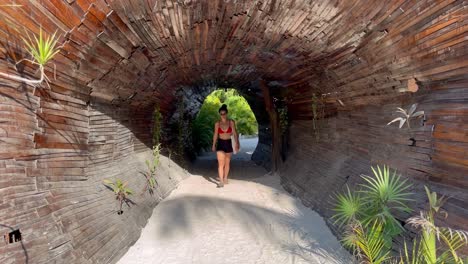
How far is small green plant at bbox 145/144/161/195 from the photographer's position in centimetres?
582

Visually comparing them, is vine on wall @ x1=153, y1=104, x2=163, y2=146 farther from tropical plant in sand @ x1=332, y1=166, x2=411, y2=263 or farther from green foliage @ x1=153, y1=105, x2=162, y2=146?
tropical plant in sand @ x1=332, y1=166, x2=411, y2=263

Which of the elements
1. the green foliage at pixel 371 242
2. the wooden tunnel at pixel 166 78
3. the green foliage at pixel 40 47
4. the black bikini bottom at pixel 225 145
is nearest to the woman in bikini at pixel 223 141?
the black bikini bottom at pixel 225 145

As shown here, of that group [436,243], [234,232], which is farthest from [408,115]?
[234,232]

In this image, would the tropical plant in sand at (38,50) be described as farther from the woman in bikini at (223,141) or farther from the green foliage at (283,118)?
the green foliage at (283,118)

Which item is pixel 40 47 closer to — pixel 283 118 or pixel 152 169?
pixel 152 169

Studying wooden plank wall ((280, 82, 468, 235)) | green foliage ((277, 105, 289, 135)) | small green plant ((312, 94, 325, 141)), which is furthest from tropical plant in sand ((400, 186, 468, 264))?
green foliage ((277, 105, 289, 135))

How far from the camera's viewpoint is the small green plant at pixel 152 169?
229 inches

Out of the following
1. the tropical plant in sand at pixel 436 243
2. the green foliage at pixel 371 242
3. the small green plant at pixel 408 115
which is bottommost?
the green foliage at pixel 371 242

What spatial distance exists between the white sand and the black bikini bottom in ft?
3.54

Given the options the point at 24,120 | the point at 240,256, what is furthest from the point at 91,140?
the point at 240,256

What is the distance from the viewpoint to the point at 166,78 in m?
6.43

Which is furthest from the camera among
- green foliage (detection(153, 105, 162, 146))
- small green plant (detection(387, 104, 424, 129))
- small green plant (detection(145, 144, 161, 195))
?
green foliage (detection(153, 105, 162, 146))

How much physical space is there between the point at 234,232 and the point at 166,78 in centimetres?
324

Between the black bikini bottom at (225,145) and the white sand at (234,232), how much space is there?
3.54 feet
